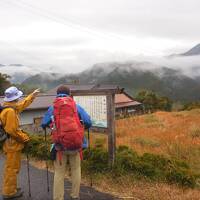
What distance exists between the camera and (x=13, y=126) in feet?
15.7

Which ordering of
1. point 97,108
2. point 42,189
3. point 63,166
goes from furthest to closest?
point 97,108
point 42,189
point 63,166

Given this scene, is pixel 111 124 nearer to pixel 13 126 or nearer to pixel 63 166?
pixel 63 166

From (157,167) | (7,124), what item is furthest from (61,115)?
(157,167)

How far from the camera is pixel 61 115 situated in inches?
168

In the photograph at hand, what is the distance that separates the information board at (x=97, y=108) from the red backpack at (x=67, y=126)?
166 centimetres

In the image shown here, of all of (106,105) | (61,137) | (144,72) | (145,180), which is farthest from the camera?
(144,72)

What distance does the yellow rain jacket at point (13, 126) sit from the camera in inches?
187

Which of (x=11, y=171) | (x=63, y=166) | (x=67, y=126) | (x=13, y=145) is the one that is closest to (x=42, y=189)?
(x=11, y=171)

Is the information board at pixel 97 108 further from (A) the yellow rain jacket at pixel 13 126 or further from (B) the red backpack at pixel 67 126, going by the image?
(B) the red backpack at pixel 67 126

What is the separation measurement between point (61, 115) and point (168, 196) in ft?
6.05

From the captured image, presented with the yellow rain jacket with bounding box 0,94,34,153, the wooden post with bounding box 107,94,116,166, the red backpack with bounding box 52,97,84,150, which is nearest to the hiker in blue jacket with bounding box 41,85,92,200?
the red backpack with bounding box 52,97,84,150

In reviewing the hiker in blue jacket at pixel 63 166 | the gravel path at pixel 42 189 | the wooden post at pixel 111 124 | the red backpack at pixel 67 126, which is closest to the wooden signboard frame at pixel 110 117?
the wooden post at pixel 111 124

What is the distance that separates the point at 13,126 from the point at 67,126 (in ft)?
3.21

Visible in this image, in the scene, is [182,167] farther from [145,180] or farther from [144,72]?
[144,72]
